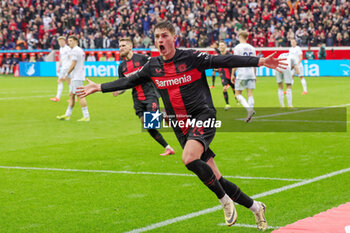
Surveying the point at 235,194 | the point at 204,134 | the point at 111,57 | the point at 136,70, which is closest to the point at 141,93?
the point at 136,70

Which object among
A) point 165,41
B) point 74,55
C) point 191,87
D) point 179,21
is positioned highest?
point 165,41

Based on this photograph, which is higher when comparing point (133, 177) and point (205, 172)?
point (205, 172)

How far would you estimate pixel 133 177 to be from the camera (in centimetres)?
887

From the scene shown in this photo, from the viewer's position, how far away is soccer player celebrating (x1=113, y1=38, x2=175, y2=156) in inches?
432

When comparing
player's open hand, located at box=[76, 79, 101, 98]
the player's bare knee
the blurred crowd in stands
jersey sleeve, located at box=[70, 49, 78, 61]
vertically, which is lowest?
the blurred crowd in stands

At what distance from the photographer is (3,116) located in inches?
711

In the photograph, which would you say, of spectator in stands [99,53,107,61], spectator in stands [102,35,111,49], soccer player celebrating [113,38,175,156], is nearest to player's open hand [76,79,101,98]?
soccer player celebrating [113,38,175,156]

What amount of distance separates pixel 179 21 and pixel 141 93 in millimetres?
32089

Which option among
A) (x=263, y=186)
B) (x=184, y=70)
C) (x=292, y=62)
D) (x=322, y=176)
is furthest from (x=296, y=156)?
(x=292, y=62)

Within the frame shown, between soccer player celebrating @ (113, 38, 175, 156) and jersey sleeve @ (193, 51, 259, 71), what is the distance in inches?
198

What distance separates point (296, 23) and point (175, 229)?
34040 mm

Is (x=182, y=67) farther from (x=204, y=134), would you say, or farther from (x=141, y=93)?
(x=141, y=93)

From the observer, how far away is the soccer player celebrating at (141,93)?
11.0 meters

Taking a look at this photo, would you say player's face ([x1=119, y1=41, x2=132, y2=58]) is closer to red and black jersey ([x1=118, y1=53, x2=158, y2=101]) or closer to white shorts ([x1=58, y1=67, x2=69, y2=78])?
red and black jersey ([x1=118, y1=53, x2=158, y2=101])
